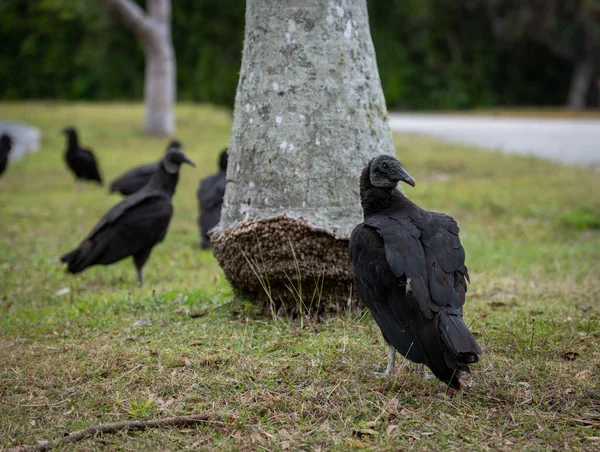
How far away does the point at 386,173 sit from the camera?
392 cm

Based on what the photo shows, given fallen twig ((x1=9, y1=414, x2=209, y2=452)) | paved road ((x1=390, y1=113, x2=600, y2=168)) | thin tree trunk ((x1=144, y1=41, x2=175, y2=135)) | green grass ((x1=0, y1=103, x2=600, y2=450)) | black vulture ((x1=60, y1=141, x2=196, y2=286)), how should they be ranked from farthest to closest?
thin tree trunk ((x1=144, y1=41, x2=175, y2=135)) < paved road ((x1=390, y1=113, x2=600, y2=168)) < black vulture ((x1=60, y1=141, x2=196, y2=286)) < green grass ((x1=0, y1=103, x2=600, y2=450)) < fallen twig ((x1=9, y1=414, x2=209, y2=452))

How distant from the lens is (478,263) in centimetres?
661

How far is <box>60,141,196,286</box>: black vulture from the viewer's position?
5906 millimetres

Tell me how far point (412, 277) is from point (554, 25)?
22764 mm

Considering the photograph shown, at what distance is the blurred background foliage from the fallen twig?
73.0ft

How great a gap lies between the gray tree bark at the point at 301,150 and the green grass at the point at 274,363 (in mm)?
366

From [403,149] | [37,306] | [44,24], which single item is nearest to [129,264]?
[37,306]

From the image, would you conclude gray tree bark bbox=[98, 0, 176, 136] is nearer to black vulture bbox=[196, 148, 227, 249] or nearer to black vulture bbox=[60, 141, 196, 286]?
black vulture bbox=[196, 148, 227, 249]

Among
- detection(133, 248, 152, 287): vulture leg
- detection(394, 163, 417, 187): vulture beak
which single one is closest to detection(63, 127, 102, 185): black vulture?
detection(133, 248, 152, 287): vulture leg

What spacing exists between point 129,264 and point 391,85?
20.7 meters

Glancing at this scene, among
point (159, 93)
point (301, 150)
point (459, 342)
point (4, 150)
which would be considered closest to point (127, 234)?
point (301, 150)

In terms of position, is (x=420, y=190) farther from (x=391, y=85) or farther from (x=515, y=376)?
(x=391, y=85)

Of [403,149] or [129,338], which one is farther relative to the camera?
[403,149]

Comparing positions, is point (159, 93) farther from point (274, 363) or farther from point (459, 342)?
point (459, 342)
